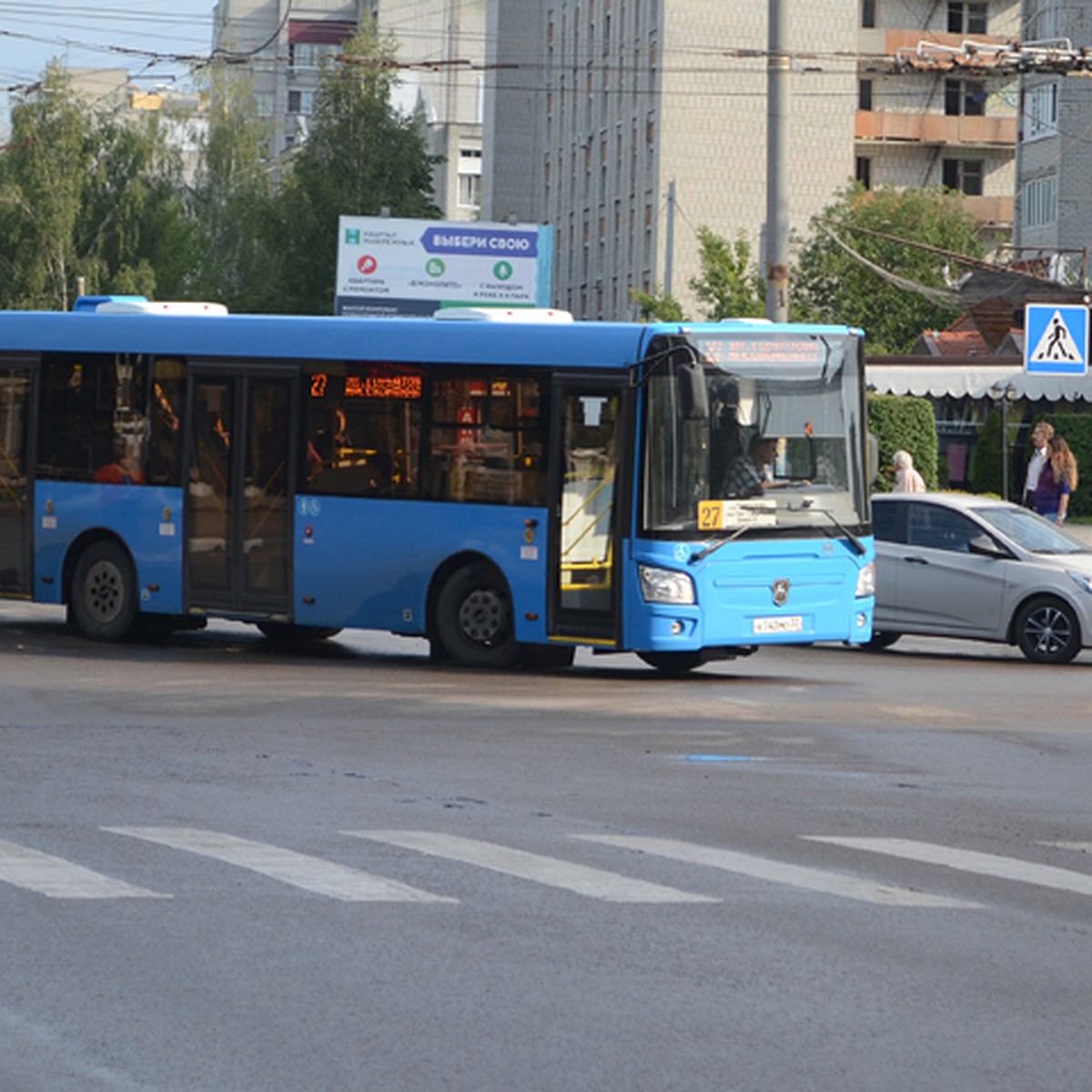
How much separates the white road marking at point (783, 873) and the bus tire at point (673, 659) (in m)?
9.48

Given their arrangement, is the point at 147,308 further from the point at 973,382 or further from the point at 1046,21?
the point at 1046,21

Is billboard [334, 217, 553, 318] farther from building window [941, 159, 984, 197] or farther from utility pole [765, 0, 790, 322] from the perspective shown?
building window [941, 159, 984, 197]

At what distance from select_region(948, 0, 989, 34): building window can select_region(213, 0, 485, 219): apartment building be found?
1147 inches

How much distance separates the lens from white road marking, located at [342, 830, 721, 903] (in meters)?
8.62

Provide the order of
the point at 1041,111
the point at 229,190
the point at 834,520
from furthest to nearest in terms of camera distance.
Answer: the point at 229,190
the point at 1041,111
the point at 834,520

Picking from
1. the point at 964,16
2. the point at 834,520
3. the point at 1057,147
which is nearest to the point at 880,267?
the point at 1057,147

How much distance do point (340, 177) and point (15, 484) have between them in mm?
71229

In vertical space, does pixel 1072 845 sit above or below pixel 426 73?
below

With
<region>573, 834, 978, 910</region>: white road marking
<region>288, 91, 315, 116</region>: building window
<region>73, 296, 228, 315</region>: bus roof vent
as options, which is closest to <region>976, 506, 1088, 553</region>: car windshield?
<region>73, 296, 228, 315</region>: bus roof vent

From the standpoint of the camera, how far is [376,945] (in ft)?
24.7

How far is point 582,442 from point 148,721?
483 cm

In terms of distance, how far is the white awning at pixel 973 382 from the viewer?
4700cm

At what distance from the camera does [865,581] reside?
→ 19.2m

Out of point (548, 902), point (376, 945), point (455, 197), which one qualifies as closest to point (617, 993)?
point (376, 945)
